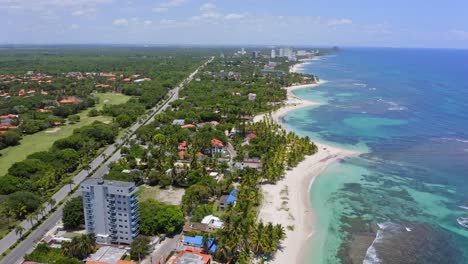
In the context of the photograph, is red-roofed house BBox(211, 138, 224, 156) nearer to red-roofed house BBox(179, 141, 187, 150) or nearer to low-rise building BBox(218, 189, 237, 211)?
red-roofed house BBox(179, 141, 187, 150)

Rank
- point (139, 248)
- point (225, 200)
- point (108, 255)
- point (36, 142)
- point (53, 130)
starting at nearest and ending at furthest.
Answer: point (139, 248) → point (108, 255) → point (225, 200) → point (36, 142) → point (53, 130)

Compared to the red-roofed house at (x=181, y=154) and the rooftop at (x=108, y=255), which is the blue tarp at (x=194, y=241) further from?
the red-roofed house at (x=181, y=154)

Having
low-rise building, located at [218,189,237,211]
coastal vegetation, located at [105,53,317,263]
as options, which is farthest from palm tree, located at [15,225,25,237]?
low-rise building, located at [218,189,237,211]

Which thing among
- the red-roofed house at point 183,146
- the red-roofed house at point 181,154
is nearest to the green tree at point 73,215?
the red-roofed house at point 181,154

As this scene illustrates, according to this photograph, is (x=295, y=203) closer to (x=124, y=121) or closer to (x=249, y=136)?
(x=249, y=136)

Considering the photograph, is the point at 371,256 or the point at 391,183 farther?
the point at 391,183

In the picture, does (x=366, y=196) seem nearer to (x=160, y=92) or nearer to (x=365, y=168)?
(x=365, y=168)

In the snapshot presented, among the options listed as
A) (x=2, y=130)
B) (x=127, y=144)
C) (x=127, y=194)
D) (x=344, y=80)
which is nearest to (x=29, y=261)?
(x=127, y=194)

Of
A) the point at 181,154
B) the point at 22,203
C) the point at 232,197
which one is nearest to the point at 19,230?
the point at 22,203
